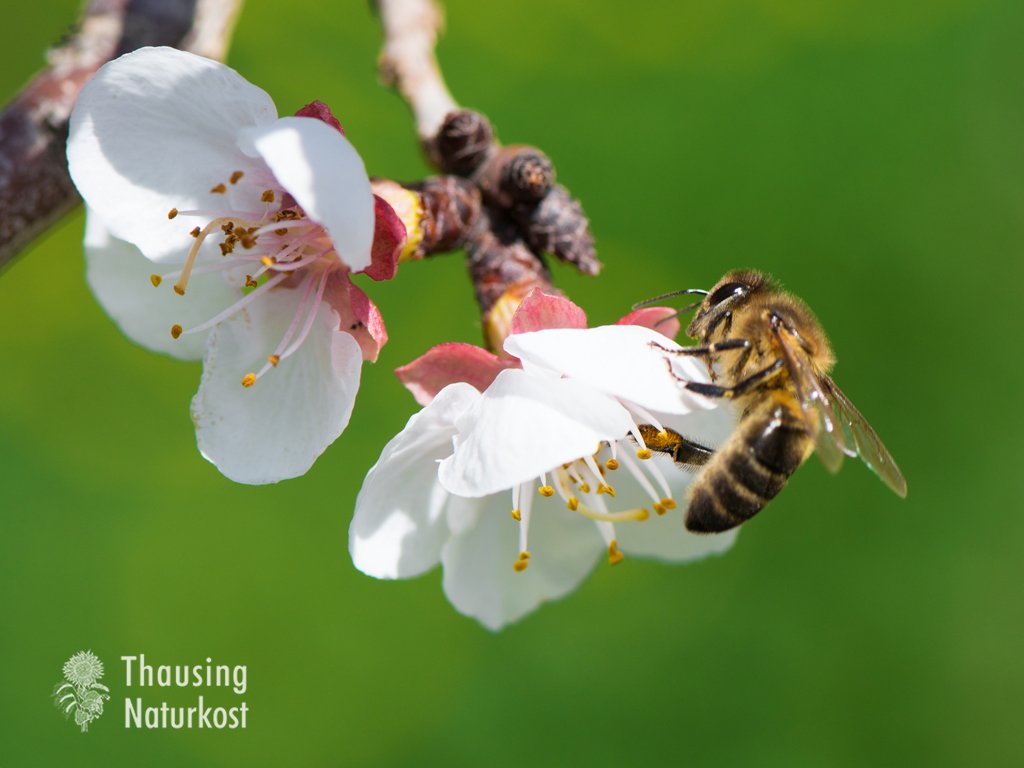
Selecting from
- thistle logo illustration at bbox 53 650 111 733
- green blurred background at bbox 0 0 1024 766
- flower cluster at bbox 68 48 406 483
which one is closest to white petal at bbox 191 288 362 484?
flower cluster at bbox 68 48 406 483

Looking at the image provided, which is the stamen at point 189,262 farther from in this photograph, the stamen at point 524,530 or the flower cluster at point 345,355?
the stamen at point 524,530

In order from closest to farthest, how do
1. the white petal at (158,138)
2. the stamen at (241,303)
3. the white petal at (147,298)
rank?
the white petal at (158,138)
the stamen at (241,303)
the white petal at (147,298)

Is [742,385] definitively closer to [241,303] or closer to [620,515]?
[620,515]

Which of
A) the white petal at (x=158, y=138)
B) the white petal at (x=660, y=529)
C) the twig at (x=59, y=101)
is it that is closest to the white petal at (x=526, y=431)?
the white petal at (x=660, y=529)

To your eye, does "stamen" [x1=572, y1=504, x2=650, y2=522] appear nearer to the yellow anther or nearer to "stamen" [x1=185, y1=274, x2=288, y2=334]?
the yellow anther

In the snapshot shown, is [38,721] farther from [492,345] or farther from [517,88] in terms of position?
[517,88]

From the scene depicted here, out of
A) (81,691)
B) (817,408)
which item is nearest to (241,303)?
(817,408)
